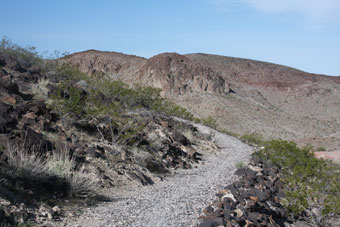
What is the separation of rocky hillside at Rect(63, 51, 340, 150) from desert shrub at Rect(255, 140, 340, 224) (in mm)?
15204

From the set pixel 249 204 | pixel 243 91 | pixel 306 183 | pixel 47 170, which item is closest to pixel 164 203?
pixel 249 204

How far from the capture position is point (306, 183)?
8844mm

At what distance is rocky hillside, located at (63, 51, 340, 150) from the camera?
37000 millimetres

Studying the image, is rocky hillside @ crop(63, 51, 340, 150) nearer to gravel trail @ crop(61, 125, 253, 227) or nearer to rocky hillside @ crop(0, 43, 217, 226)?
rocky hillside @ crop(0, 43, 217, 226)

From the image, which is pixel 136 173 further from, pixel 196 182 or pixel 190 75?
pixel 190 75

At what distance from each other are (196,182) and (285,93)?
54848 mm

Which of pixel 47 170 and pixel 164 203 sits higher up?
pixel 47 170

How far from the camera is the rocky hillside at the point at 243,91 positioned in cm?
3700

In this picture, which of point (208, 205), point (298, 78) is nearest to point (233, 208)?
point (208, 205)

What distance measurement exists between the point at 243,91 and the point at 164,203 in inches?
1870

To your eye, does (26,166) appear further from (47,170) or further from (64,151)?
(64,151)

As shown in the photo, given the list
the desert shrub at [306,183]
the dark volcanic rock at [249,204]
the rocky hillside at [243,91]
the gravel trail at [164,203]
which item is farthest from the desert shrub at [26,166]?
the rocky hillside at [243,91]

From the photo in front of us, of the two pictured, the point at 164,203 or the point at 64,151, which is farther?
the point at 64,151

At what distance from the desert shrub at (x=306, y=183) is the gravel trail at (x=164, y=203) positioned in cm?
167
